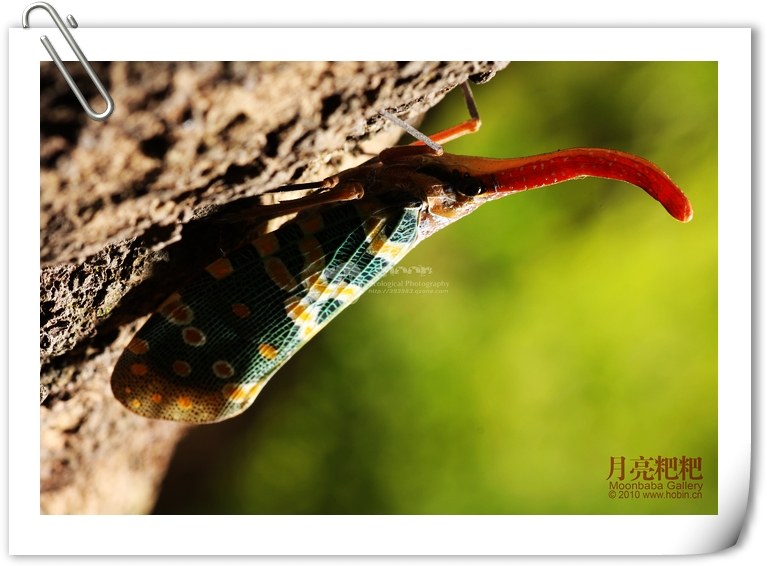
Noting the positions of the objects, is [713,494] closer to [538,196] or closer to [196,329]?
[538,196]

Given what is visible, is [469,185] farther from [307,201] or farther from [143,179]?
[143,179]

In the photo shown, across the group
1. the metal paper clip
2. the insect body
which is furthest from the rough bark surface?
the insect body

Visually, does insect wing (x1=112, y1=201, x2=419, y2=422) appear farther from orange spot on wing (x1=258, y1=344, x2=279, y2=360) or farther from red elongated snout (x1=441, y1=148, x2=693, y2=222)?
red elongated snout (x1=441, y1=148, x2=693, y2=222)

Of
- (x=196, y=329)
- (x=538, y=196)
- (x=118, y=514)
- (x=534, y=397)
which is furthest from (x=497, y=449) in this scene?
(x=118, y=514)
